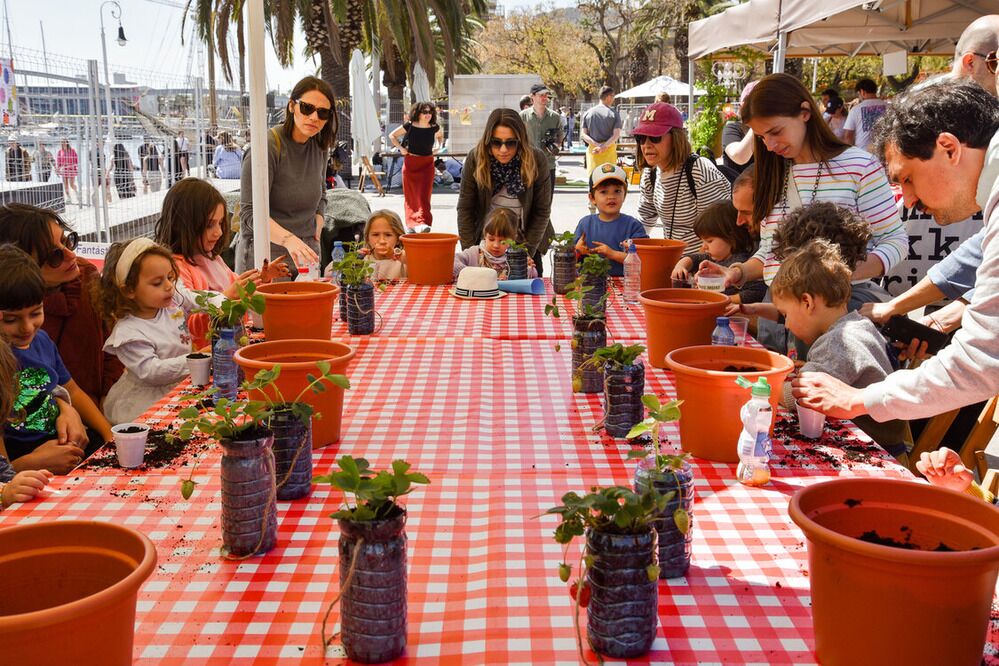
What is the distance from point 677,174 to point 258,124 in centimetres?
196

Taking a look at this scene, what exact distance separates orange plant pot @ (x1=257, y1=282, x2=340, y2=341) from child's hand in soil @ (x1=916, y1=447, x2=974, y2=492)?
1641 mm

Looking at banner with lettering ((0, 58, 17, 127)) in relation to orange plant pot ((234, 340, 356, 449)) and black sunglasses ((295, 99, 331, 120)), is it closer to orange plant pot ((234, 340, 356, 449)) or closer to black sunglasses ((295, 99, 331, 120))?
black sunglasses ((295, 99, 331, 120))

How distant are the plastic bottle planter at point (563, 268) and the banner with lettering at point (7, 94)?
437 centimetres

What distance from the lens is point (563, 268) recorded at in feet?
12.4

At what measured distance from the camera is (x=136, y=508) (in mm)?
1635

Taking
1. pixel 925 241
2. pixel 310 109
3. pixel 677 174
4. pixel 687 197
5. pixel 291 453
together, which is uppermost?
pixel 310 109

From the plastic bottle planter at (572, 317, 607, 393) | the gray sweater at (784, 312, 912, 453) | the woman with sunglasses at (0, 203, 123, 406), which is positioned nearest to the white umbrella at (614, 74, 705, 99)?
the woman with sunglasses at (0, 203, 123, 406)

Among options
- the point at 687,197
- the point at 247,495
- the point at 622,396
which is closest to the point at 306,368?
the point at 247,495

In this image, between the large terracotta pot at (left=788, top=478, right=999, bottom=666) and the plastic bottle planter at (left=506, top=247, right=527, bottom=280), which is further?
the plastic bottle planter at (left=506, top=247, right=527, bottom=280)

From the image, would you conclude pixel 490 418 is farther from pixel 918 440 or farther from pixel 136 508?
pixel 918 440

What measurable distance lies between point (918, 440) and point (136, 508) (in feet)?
7.21

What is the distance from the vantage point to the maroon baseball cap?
4.08 meters

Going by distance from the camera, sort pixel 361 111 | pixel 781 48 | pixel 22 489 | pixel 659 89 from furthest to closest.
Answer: pixel 659 89, pixel 361 111, pixel 781 48, pixel 22 489

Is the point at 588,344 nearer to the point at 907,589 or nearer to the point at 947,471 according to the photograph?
the point at 947,471
